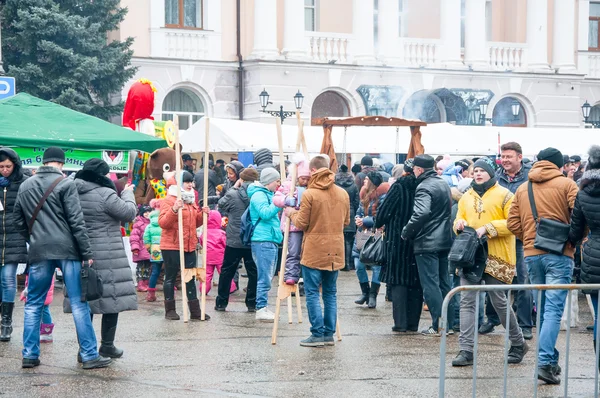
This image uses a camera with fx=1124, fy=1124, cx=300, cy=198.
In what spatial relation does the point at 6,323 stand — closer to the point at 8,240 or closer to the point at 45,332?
the point at 45,332

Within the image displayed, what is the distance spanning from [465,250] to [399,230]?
2058 mm

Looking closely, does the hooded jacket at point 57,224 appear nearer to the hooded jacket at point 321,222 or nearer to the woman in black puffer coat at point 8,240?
the woman in black puffer coat at point 8,240

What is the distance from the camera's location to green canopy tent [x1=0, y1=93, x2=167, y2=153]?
1388 centimetres

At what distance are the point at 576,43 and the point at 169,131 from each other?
2408 centimetres

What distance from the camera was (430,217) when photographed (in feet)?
35.0

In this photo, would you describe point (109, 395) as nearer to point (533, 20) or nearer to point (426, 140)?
point (426, 140)

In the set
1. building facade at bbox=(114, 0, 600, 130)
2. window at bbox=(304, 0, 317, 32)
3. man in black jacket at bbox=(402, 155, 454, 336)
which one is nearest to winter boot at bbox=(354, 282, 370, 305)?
man in black jacket at bbox=(402, 155, 454, 336)

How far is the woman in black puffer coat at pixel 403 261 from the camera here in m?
11.1

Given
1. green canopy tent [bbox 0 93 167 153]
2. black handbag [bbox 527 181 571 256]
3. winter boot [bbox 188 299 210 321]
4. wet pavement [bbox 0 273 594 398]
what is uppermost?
green canopy tent [bbox 0 93 167 153]

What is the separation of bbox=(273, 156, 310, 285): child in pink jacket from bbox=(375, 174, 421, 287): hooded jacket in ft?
2.83

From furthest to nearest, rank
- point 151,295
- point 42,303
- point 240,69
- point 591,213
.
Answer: point 240,69 < point 151,295 < point 42,303 < point 591,213

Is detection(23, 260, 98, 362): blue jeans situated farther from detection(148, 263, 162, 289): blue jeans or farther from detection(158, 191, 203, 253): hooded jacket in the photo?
detection(148, 263, 162, 289): blue jeans

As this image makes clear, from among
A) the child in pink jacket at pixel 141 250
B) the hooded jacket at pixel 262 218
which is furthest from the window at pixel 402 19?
the hooded jacket at pixel 262 218

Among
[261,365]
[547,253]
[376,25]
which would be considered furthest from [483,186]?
[376,25]
